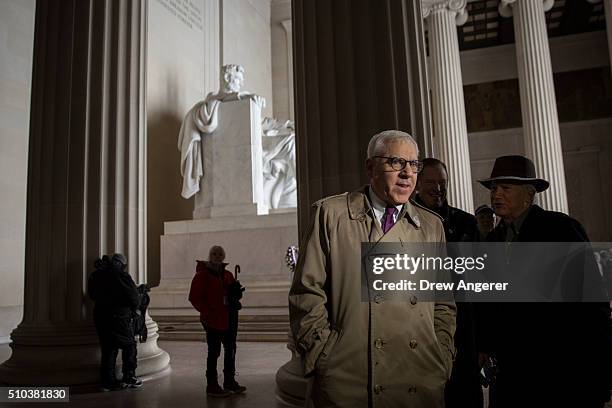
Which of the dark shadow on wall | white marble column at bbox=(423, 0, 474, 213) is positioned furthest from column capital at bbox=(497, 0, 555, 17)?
the dark shadow on wall

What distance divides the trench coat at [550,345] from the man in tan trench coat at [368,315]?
30 cm

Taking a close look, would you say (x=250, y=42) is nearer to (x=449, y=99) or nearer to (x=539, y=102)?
(x=449, y=99)

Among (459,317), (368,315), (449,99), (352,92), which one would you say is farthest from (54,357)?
(449,99)

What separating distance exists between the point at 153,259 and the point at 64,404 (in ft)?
28.4

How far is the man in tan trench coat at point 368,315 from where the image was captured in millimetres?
1825

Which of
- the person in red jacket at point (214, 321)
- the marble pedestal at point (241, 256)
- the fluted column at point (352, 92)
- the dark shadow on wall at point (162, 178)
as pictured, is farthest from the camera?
the dark shadow on wall at point (162, 178)

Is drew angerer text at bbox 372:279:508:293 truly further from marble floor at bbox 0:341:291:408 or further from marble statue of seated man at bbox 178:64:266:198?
marble statue of seated man at bbox 178:64:266:198

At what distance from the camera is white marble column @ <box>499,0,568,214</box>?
49.8 ft

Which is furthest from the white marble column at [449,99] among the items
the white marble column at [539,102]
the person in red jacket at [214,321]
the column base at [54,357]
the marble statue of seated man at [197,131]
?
the column base at [54,357]

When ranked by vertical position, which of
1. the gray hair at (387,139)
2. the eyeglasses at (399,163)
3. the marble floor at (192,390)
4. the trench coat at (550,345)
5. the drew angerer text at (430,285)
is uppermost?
the gray hair at (387,139)

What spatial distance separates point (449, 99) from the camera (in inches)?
640

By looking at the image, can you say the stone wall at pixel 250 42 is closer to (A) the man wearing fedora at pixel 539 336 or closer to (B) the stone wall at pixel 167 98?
(B) the stone wall at pixel 167 98

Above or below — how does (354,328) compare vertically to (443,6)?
below

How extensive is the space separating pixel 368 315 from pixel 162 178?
12.5 m
